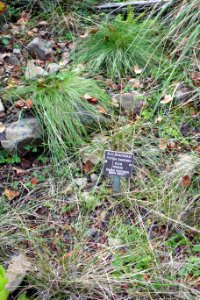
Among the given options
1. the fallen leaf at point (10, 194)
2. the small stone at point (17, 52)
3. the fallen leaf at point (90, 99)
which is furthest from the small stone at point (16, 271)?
the small stone at point (17, 52)

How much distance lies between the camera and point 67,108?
3.09m

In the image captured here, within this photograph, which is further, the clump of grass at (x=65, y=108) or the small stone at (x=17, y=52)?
the small stone at (x=17, y=52)

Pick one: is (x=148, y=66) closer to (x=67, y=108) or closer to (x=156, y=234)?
(x=67, y=108)

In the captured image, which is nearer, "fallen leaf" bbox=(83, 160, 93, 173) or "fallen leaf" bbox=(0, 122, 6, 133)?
"fallen leaf" bbox=(83, 160, 93, 173)

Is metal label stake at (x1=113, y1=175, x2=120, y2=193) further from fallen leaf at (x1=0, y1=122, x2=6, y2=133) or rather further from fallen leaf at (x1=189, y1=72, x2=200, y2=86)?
fallen leaf at (x1=189, y1=72, x2=200, y2=86)

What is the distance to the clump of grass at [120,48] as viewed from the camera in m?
3.57

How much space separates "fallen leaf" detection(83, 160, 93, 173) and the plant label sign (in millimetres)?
245

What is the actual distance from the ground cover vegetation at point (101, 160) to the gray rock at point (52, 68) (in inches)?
0.7

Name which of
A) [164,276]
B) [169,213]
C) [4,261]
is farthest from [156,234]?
[4,261]

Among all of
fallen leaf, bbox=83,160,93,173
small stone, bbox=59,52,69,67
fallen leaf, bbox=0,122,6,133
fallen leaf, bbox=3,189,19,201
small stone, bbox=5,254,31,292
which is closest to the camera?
small stone, bbox=5,254,31,292

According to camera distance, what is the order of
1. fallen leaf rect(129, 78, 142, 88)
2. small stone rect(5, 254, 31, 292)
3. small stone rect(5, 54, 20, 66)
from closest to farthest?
small stone rect(5, 254, 31, 292), fallen leaf rect(129, 78, 142, 88), small stone rect(5, 54, 20, 66)

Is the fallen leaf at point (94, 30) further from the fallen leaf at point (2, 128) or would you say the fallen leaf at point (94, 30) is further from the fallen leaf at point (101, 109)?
the fallen leaf at point (2, 128)

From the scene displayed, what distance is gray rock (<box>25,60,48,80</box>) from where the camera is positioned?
349 cm

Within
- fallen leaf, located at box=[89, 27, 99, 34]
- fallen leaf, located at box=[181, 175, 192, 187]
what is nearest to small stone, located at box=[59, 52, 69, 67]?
fallen leaf, located at box=[89, 27, 99, 34]
